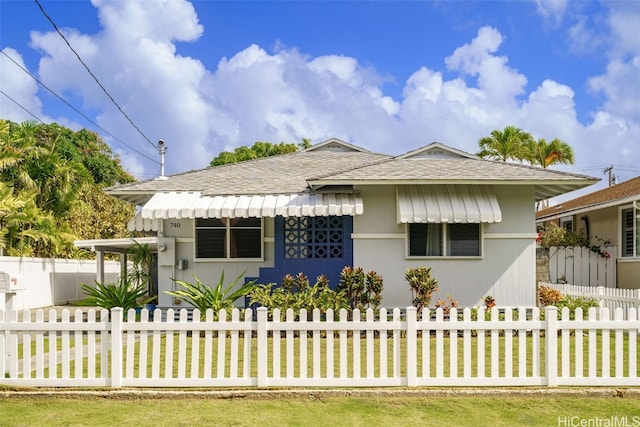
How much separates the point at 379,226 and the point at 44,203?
16.0 meters

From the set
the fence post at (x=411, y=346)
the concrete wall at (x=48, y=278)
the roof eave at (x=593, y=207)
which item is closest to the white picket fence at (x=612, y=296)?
the roof eave at (x=593, y=207)

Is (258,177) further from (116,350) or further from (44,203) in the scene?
(44,203)

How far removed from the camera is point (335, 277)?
45.4 ft

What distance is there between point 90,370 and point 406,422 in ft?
12.5

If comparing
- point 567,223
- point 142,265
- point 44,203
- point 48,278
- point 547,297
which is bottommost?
point 48,278

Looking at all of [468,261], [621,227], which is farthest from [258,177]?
[621,227]

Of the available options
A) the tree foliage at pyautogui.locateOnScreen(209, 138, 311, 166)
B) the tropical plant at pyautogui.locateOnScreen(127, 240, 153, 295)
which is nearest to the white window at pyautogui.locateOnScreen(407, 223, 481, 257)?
the tropical plant at pyautogui.locateOnScreen(127, 240, 153, 295)

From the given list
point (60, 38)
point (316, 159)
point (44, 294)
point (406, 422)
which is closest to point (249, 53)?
point (316, 159)

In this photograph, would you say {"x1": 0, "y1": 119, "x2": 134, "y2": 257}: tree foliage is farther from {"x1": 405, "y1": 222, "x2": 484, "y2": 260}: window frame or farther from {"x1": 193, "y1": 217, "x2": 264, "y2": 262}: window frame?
{"x1": 405, "y1": 222, "x2": 484, "y2": 260}: window frame

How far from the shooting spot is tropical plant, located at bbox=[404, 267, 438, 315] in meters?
12.6

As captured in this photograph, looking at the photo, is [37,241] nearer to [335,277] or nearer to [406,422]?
[335,277]

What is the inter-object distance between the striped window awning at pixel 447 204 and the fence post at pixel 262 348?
6.76m

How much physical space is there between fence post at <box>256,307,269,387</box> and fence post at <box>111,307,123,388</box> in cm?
166

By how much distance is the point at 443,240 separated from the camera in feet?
45.9
